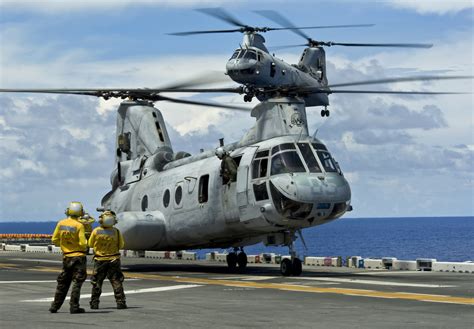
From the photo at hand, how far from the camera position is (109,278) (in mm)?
17641

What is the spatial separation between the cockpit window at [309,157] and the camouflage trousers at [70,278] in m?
11.7

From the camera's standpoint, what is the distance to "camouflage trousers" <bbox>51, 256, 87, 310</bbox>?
1664cm

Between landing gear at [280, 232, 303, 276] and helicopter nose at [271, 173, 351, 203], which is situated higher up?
helicopter nose at [271, 173, 351, 203]

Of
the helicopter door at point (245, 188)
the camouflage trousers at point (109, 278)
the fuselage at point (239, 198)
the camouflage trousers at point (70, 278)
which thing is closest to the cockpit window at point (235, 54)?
the fuselage at point (239, 198)

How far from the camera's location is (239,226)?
2925 centimetres

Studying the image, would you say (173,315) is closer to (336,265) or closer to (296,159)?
(296,159)

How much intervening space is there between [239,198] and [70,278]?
1229 cm

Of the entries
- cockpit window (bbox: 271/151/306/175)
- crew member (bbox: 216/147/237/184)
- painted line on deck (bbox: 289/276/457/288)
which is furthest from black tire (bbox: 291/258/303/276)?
crew member (bbox: 216/147/237/184)

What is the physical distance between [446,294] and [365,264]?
53.2 feet

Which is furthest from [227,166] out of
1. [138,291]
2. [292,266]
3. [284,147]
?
[138,291]

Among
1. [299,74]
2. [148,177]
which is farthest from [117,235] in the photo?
[299,74]

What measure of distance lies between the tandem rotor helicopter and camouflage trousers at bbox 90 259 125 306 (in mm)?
8990

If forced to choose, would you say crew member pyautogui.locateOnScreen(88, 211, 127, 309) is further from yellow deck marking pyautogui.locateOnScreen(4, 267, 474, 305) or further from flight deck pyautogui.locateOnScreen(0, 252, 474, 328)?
yellow deck marking pyautogui.locateOnScreen(4, 267, 474, 305)

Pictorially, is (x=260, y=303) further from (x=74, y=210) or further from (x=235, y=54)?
(x=235, y=54)
